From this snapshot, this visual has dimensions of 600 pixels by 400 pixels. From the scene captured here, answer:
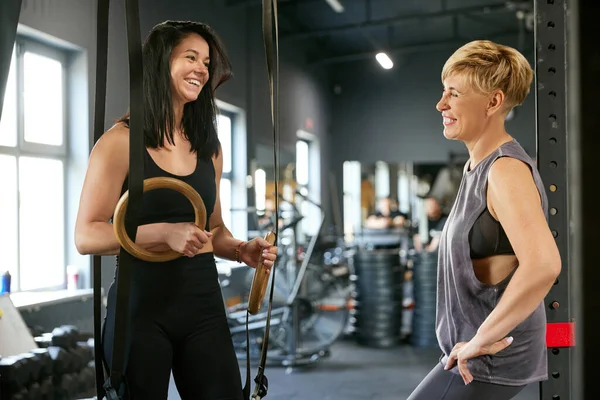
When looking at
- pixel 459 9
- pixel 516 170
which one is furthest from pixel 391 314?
pixel 516 170

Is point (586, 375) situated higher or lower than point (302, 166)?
lower

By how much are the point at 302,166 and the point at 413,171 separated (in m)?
1.73

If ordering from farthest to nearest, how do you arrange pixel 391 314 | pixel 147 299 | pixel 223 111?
pixel 223 111, pixel 391 314, pixel 147 299

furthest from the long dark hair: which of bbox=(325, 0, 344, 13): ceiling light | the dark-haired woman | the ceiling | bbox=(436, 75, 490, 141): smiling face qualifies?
bbox=(325, 0, 344, 13): ceiling light

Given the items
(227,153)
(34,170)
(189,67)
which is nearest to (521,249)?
(189,67)

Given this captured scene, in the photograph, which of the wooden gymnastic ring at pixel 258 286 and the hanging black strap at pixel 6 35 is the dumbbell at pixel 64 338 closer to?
the hanging black strap at pixel 6 35

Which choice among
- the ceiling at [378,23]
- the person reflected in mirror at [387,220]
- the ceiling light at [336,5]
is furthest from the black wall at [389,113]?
the person reflected in mirror at [387,220]

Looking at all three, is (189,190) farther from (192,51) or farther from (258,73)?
(258,73)

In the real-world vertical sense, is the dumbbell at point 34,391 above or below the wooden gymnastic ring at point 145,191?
below

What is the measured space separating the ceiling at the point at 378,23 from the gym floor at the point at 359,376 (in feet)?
9.82

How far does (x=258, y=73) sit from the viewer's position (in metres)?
5.98

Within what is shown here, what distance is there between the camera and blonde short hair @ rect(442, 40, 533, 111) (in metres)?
1.33

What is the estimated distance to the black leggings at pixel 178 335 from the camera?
1304mm

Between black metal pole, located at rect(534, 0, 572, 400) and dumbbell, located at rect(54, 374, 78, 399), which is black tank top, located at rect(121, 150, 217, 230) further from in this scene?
Answer: dumbbell, located at rect(54, 374, 78, 399)
